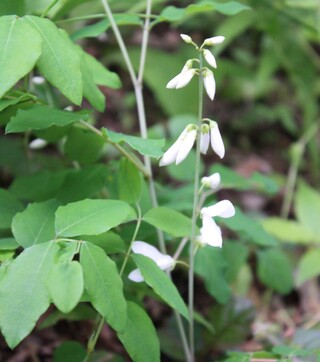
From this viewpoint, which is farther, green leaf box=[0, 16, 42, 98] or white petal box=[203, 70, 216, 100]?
white petal box=[203, 70, 216, 100]

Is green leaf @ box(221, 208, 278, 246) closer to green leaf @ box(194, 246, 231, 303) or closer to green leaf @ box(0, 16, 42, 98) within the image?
green leaf @ box(194, 246, 231, 303)

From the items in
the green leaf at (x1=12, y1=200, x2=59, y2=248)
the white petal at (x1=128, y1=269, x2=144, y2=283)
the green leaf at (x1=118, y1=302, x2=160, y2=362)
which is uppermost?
the green leaf at (x1=12, y1=200, x2=59, y2=248)

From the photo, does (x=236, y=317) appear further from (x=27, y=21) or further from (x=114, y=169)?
(x=27, y=21)

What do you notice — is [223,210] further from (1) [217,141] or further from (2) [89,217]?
(2) [89,217]

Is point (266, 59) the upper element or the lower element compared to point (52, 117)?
lower

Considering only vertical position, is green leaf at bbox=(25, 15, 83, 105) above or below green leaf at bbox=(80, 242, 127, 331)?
above

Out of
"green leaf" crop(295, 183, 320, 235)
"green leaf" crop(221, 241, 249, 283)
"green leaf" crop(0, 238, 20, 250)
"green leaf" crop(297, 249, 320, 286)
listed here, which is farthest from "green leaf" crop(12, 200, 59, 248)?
"green leaf" crop(295, 183, 320, 235)

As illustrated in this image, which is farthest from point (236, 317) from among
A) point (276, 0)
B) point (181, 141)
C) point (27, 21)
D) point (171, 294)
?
point (276, 0)
